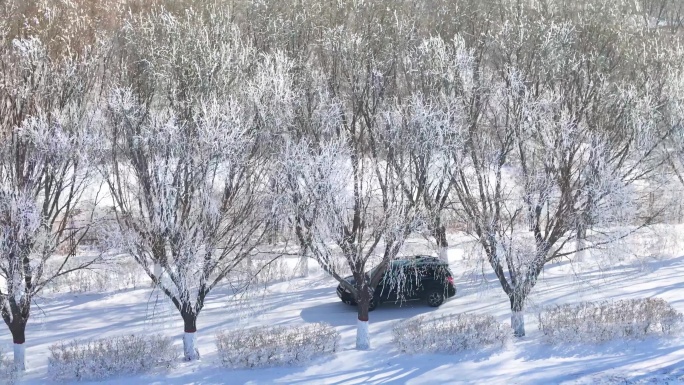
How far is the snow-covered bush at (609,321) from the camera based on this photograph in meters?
15.3

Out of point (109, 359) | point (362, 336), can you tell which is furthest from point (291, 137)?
point (109, 359)

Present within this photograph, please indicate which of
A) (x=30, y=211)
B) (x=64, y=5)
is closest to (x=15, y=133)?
(x=30, y=211)

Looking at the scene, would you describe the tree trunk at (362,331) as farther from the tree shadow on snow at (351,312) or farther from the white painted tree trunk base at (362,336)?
the tree shadow on snow at (351,312)

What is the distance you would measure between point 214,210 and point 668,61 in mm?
Result: 15722

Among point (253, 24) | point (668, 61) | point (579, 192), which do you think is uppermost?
point (253, 24)

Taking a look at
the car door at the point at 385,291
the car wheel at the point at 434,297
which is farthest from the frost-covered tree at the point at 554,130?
the car door at the point at 385,291

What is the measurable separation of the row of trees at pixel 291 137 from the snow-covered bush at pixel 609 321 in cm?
102

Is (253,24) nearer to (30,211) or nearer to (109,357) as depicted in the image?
(30,211)

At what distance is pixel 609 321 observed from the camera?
51.7 feet

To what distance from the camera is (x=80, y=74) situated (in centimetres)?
1596

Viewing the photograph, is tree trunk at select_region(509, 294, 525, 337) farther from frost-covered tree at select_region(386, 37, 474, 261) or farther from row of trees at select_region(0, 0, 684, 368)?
frost-covered tree at select_region(386, 37, 474, 261)

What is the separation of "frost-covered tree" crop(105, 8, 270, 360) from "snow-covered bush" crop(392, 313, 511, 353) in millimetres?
4385

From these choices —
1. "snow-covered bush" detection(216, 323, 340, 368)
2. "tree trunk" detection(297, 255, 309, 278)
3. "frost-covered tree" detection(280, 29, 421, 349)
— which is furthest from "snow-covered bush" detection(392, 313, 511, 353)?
"tree trunk" detection(297, 255, 309, 278)

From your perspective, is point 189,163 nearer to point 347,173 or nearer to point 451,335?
point 347,173
